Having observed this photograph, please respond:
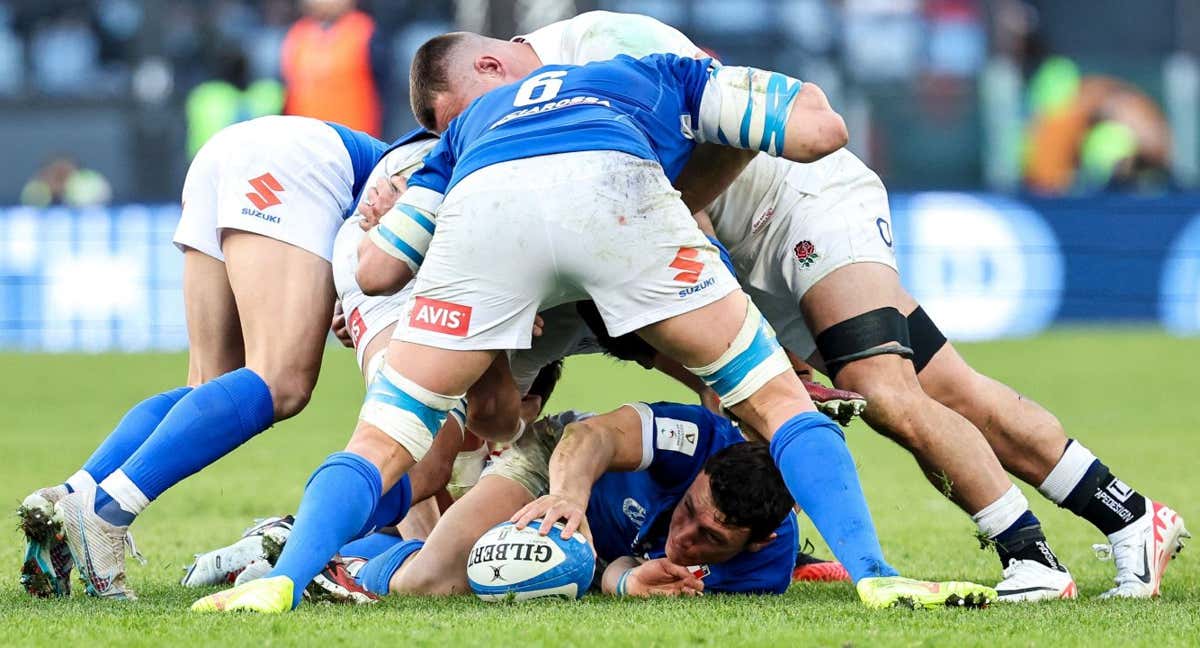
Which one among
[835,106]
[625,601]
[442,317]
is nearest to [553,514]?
[625,601]

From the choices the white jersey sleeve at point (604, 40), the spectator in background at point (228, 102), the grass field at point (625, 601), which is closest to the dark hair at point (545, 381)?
the white jersey sleeve at point (604, 40)

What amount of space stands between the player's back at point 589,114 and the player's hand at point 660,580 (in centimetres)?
114

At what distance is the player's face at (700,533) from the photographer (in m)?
4.94

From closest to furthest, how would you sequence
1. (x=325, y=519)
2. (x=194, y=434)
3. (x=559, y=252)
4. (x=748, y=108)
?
(x=325, y=519) < (x=559, y=252) < (x=748, y=108) < (x=194, y=434)

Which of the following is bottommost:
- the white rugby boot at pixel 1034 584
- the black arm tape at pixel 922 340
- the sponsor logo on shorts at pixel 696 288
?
the white rugby boot at pixel 1034 584

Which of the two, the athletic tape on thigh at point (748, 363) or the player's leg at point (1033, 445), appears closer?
the athletic tape on thigh at point (748, 363)

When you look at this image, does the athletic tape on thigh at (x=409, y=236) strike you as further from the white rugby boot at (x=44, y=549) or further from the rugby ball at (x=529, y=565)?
the white rugby boot at (x=44, y=549)

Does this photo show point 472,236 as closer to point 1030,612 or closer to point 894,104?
point 1030,612

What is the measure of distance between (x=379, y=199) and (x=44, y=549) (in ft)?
4.63

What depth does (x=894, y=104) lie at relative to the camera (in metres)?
17.1

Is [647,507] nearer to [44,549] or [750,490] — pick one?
[750,490]

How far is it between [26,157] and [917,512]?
43.9ft

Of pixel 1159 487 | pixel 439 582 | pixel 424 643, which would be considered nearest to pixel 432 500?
pixel 439 582

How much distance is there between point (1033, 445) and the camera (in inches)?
218
